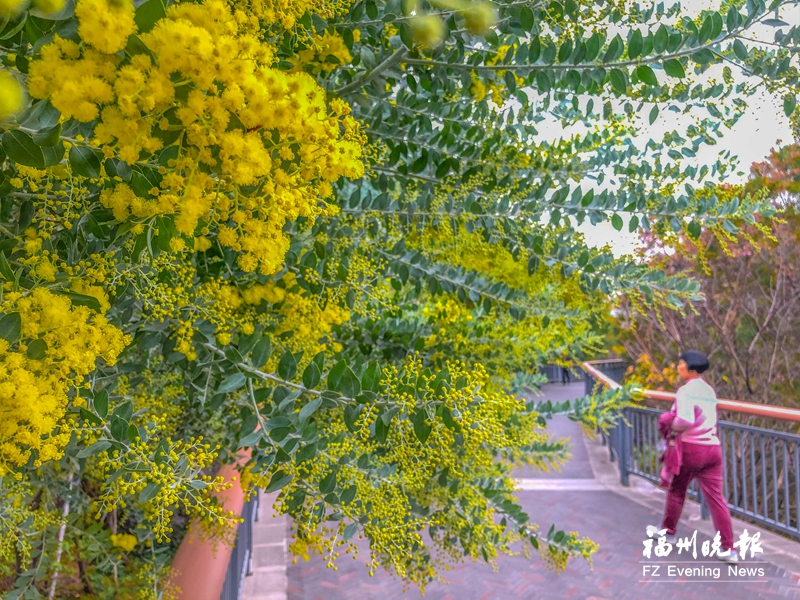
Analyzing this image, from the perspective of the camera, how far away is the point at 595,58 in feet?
4.46

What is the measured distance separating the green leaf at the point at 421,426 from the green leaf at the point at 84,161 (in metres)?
0.69

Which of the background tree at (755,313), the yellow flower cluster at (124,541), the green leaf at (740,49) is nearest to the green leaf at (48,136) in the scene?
the green leaf at (740,49)

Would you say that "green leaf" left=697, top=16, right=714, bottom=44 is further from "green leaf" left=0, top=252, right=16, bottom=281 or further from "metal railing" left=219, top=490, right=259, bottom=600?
"metal railing" left=219, top=490, right=259, bottom=600

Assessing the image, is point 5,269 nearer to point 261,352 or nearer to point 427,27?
point 261,352

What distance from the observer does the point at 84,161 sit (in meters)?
0.76

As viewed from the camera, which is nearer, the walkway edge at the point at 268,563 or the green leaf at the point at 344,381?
the green leaf at the point at 344,381

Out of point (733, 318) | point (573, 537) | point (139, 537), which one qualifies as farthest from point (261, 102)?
point (733, 318)

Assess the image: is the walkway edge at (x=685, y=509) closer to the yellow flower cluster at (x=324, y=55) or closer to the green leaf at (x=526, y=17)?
the green leaf at (x=526, y=17)

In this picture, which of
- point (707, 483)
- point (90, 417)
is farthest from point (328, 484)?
point (707, 483)

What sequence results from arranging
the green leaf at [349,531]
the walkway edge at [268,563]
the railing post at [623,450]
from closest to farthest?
1. the green leaf at [349,531]
2. the walkway edge at [268,563]
3. the railing post at [623,450]

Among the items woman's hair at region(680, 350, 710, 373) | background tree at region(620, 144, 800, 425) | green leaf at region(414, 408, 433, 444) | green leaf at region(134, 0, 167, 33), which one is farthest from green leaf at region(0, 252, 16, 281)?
background tree at region(620, 144, 800, 425)

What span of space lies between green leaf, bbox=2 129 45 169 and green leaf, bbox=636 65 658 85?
125 cm

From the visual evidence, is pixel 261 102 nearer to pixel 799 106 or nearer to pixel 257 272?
pixel 257 272

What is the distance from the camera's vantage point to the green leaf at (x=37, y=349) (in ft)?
2.60
